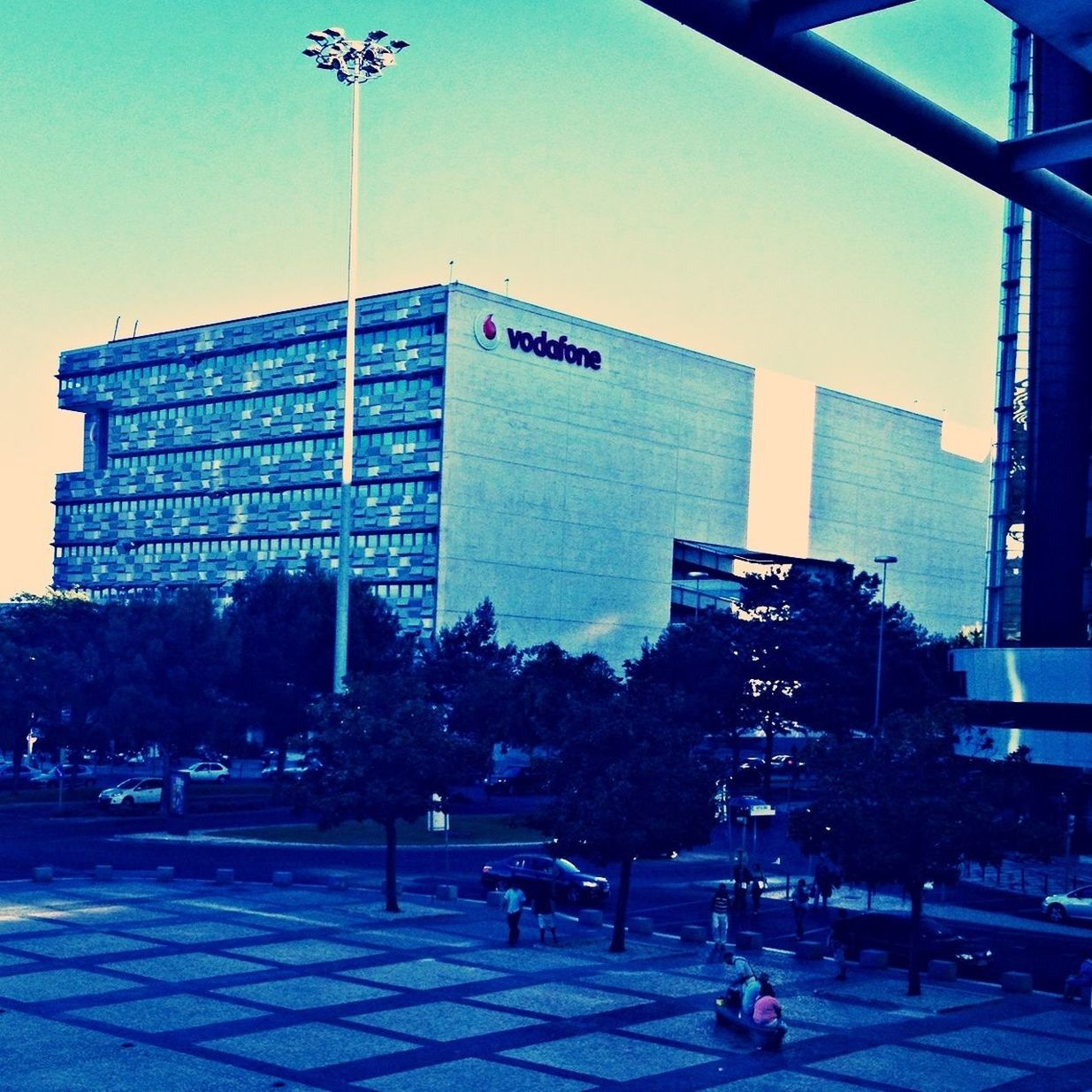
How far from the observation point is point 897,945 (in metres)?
33.4

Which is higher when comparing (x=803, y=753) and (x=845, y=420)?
(x=845, y=420)

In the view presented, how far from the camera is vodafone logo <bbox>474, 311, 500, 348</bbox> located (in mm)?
113625

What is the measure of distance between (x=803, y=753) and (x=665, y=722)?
3.48m

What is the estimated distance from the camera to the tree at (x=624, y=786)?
3186 cm

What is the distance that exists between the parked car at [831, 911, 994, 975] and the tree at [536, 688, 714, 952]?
457 centimetres

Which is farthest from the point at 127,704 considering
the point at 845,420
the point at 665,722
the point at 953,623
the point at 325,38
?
the point at 953,623

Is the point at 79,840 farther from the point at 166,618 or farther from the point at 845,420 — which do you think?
the point at 845,420

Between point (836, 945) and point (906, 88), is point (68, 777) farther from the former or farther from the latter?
point (906, 88)

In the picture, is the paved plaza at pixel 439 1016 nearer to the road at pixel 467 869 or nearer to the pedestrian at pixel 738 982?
the pedestrian at pixel 738 982

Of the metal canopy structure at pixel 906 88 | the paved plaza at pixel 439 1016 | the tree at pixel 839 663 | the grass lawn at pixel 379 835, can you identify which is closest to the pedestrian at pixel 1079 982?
the paved plaza at pixel 439 1016

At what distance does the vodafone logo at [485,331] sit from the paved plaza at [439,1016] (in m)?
81.4

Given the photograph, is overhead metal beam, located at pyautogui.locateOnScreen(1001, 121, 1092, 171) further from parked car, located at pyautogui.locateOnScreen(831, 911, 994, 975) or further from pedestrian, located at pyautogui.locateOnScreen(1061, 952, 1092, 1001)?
parked car, located at pyautogui.locateOnScreen(831, 911, 994, 975)

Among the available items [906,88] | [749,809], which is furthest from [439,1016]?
[749,809]

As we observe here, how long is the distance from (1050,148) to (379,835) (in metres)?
55.5
